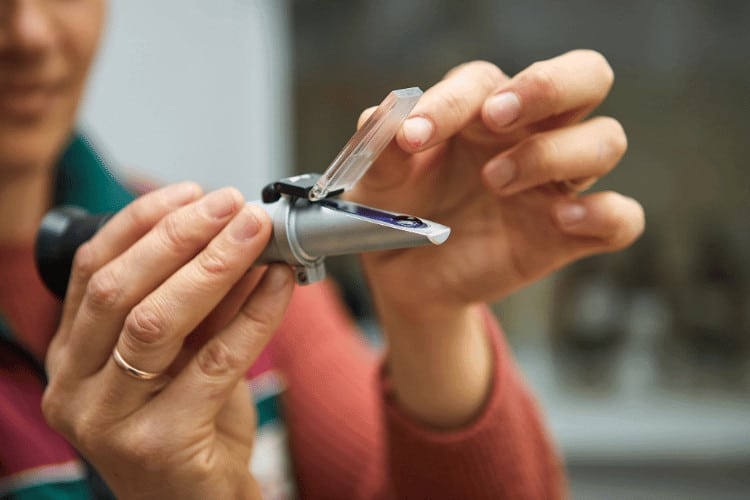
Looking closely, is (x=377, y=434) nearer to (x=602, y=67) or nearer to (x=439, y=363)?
(x=439, y=363)

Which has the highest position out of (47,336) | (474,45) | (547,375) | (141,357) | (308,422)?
(474,45)

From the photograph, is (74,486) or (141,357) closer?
(141,357)

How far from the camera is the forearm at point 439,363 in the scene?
0.46 metres

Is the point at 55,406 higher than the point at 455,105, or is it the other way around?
the point at 455,105

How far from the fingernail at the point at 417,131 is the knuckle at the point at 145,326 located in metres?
0.14

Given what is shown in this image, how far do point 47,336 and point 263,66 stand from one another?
656mm

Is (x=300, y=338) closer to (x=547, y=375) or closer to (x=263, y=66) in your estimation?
(x=263, y=66)

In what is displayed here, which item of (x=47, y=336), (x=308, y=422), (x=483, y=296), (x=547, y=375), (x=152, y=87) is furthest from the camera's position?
(x=547, y=375)

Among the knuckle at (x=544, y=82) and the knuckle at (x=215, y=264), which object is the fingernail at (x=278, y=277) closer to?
the knuckle at (x=215, y=264)

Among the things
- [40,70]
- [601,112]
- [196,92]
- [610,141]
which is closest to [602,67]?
[610,141]

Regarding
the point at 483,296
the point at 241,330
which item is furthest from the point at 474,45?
the point at 241,330

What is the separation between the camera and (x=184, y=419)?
0.33 meters

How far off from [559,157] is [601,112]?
0.93 metres

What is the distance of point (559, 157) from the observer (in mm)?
351
